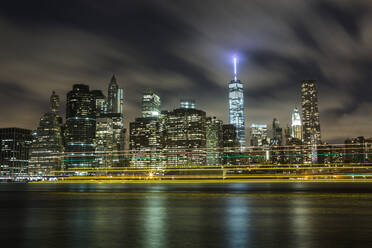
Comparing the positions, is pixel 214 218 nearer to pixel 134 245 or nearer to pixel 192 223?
pixel 192 223

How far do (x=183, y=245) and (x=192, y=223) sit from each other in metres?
5.55

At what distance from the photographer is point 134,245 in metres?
12.6

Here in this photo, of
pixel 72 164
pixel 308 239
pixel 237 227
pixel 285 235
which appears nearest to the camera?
pixel 308 239

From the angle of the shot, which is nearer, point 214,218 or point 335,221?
point 335,221

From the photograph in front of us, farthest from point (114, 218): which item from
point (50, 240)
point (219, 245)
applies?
point (219, 245)

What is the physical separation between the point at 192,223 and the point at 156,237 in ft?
13.6

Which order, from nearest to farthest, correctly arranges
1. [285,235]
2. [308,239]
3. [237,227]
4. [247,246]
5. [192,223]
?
1. [247,246]
2. [308,239]
3. [285,235]
4. [237,227]
5. [192,223]

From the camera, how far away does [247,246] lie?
1220 cm

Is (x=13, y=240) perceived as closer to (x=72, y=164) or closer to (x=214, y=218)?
(x=214, y=218)

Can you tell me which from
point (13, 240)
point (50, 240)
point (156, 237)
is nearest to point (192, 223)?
point (156, 237)

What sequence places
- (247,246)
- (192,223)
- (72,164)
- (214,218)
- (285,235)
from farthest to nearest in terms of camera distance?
(72,164) < (214,218) < (192,223) < (285,235) < (247,246)

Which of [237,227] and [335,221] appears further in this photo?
[335,221]

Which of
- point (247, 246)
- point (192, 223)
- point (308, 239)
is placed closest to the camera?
point (247, 246)

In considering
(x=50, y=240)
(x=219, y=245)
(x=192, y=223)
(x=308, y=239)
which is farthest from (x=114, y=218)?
(x=308, y=239)
